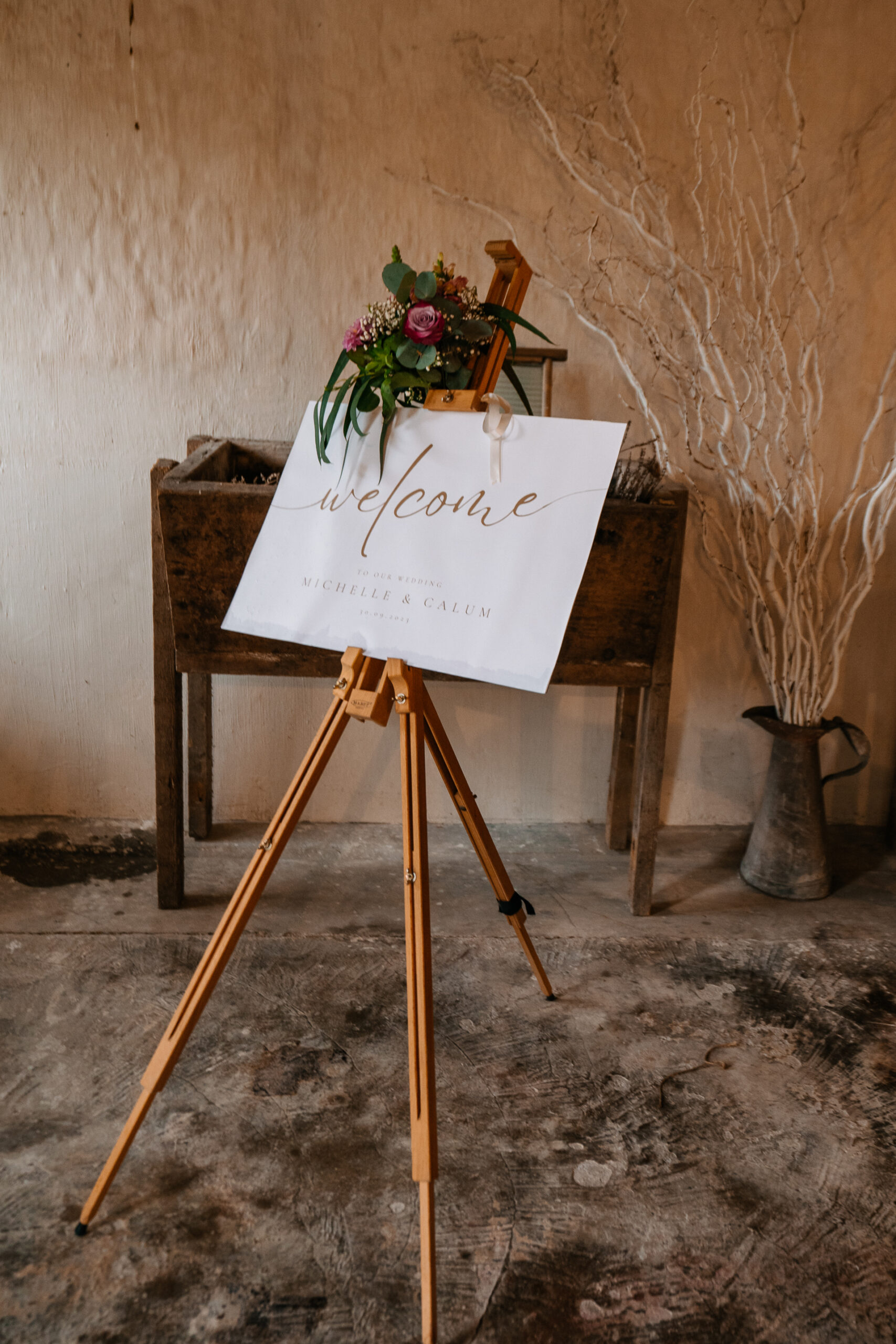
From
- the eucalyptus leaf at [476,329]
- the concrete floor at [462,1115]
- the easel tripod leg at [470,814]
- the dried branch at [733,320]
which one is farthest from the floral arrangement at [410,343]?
the concrete floor at [462,1115]

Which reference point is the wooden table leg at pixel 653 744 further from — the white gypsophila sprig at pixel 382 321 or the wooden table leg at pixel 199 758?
the wooden table leg at pixel 199 758

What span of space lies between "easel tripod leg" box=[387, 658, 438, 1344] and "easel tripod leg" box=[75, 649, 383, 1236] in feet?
0.27

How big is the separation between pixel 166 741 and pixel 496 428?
120 cm

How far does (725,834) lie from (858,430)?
1220 millimetres

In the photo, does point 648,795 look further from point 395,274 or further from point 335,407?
point 395,274

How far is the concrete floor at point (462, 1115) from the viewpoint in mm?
1243

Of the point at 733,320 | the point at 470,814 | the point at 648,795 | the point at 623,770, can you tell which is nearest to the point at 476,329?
the point at 470,814

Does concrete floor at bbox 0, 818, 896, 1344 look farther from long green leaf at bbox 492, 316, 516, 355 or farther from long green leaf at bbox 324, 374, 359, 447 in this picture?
long green leaf at bbox 492, 316, 516, 355

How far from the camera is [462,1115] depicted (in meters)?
1.58

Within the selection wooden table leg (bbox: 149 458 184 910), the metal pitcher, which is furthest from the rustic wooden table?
the metal pitcher

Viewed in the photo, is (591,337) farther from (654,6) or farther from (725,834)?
(725,834)

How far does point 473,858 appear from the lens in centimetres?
255

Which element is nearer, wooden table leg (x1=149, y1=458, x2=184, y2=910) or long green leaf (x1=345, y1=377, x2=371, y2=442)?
long green leaf (x1=345, y1=377, x2=371, y2=442)

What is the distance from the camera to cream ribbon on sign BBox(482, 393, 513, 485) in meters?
1.35
